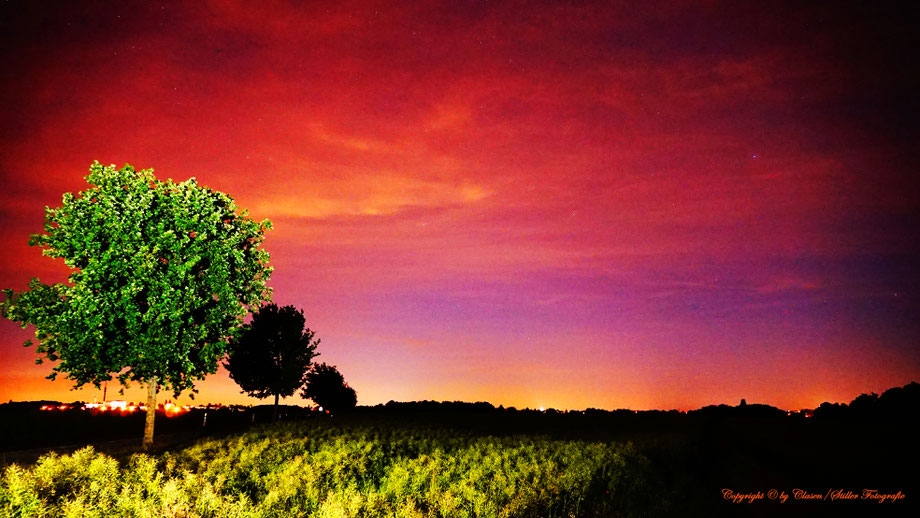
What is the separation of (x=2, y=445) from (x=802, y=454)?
38003 millimetres

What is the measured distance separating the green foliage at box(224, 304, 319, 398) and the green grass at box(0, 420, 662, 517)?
98.7 feet

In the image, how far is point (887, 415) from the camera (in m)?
19.3

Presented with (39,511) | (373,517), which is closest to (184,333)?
(39,511)

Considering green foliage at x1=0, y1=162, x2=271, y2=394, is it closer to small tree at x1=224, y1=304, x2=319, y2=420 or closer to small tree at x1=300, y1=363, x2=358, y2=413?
small tree at x1=224, y1=304, x2=319, y2=420

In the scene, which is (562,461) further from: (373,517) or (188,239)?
(188,239)

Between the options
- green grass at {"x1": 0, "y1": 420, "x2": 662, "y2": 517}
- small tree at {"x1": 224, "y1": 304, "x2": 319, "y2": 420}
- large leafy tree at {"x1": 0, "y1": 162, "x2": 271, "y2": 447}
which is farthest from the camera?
small tree at {"x1": 224, "y1": 304, "x2": 319, "y2": 420}

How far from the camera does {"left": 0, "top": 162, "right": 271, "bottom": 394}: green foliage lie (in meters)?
16.9

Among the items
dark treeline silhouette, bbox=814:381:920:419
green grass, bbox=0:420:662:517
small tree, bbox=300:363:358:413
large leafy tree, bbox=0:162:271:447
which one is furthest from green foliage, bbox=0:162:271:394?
small tree, bbox=300:363:358:413

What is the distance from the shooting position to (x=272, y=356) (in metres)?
46.3

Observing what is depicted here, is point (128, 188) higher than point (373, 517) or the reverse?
higher

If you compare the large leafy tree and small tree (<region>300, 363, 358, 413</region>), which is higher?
the large leafy tree

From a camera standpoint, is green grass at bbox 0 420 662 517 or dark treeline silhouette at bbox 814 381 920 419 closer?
green grass at bbox 0 420 662 517

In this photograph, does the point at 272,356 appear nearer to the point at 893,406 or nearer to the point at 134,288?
the point at 134,288

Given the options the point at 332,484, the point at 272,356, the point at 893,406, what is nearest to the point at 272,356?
the point at 272,356
